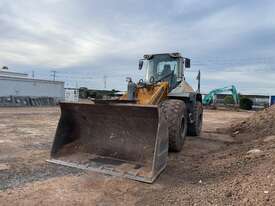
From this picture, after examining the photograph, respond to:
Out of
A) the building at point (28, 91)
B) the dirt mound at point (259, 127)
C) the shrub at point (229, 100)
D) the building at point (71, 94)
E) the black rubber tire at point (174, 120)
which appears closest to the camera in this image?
the black rubber tire at point (174, 120)

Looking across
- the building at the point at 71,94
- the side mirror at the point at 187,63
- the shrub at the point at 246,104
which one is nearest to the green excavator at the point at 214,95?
the shrub at the point at 246,104

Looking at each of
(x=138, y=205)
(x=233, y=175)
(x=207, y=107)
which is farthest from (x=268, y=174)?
(x=207, y=107)

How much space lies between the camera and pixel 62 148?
251 inches

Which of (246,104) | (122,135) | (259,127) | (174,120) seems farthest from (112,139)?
(246,104)

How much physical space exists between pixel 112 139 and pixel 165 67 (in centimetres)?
343

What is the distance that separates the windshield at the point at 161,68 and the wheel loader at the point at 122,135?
1194 millimetres

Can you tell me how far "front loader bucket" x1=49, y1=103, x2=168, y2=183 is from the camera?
17.8 ft

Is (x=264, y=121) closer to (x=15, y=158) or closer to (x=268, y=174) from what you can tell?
(x=268, y=174)

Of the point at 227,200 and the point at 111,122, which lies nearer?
the point at 227,200

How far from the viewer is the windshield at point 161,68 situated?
888cm

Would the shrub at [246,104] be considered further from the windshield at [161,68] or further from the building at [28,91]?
the windshield at [161,68]

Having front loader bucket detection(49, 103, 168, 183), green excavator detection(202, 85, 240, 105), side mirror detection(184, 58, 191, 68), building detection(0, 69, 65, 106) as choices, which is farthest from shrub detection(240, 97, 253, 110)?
front loader bucket detection(49, 103, 168, 183)

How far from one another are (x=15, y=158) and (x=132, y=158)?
2.38 meters

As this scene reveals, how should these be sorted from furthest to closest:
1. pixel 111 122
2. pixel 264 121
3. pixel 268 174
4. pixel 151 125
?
pixel 264 121
pixel 111 122
pixel 151 125
pixel 268 174
